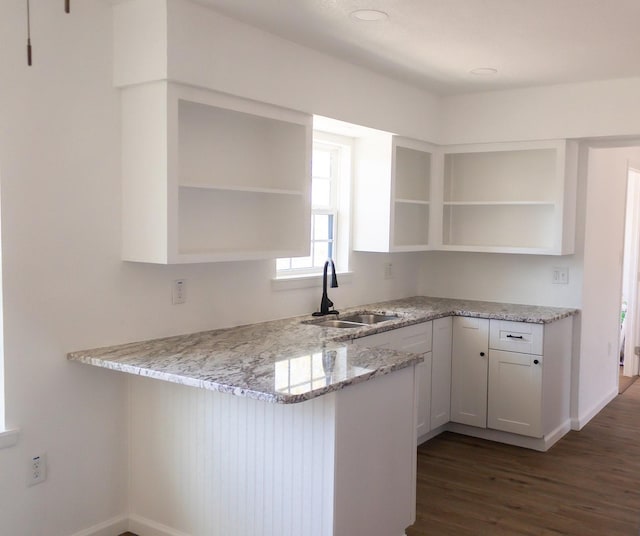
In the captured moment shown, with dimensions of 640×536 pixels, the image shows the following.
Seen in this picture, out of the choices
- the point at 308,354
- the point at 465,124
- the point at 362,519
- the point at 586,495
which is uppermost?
the point at 465,124

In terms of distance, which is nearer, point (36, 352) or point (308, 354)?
point (36, 352)

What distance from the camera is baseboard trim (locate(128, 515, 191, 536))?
298 cm

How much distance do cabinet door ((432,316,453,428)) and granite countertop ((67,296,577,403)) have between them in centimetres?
63

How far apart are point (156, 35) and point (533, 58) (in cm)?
215

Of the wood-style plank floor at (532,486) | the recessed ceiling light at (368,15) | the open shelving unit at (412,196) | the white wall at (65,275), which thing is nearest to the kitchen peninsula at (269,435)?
the white wall at (65,275)

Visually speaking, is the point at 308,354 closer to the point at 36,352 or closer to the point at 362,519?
the point at 362,519

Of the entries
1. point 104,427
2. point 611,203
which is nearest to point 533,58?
point 611,203

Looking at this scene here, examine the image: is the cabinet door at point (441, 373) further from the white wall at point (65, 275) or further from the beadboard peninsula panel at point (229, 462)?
the beadboard peninsula panel at point (229, 462)

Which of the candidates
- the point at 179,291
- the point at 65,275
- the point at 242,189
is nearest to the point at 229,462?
the point at 179,291

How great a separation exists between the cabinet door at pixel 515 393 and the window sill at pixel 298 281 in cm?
124

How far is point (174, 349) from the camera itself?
2.97 meters

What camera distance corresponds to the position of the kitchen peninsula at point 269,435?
8.22 feet

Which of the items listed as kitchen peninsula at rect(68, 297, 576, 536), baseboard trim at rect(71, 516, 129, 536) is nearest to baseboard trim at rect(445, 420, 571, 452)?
kitchen peninsula at rect(68, 297, 576, 536)

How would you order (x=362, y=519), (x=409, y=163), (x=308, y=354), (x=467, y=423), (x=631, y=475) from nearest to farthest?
(x=362, y=519)
(x=308, y=354)
(x=631, y=475)
(x=467, y=423)
(x=409, y=163)
